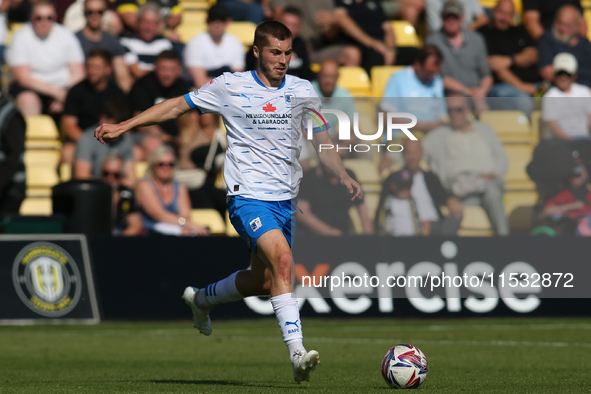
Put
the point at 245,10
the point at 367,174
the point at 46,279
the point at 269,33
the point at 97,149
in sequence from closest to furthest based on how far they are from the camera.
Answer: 1. the point at 269,33
2. the point at 46,279
3. the point at 367,174
4. the point at 97,149
5. the point at 245,10

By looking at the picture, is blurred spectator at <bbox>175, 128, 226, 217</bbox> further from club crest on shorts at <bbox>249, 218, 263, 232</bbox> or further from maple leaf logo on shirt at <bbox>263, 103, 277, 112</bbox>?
club crest on shorts at <bbox>249, 218, 263, 232</bbox>

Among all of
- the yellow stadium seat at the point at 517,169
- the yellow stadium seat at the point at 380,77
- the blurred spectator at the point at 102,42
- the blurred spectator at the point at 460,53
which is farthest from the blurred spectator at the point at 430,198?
the blurred spectator at the point at 102,42

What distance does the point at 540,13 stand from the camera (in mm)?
16812

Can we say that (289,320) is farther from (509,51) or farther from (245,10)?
(509,51)

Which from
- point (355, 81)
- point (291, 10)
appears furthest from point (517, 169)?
point (291, 10)

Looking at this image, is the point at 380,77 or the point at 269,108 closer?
the point at 269,108

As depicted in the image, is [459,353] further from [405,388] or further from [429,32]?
[429,32]

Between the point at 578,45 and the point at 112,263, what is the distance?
8.60 m

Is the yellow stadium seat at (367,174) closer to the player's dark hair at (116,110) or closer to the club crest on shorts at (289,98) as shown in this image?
the player's dark hair at (116,110)

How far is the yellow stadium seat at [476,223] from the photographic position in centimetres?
1196

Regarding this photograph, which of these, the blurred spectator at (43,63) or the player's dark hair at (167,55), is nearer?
the player's dark hair at (167,55)

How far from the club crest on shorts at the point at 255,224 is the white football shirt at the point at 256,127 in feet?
0.72

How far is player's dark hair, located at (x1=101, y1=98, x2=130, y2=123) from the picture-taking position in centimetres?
1263

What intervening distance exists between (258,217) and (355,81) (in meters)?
8.63
